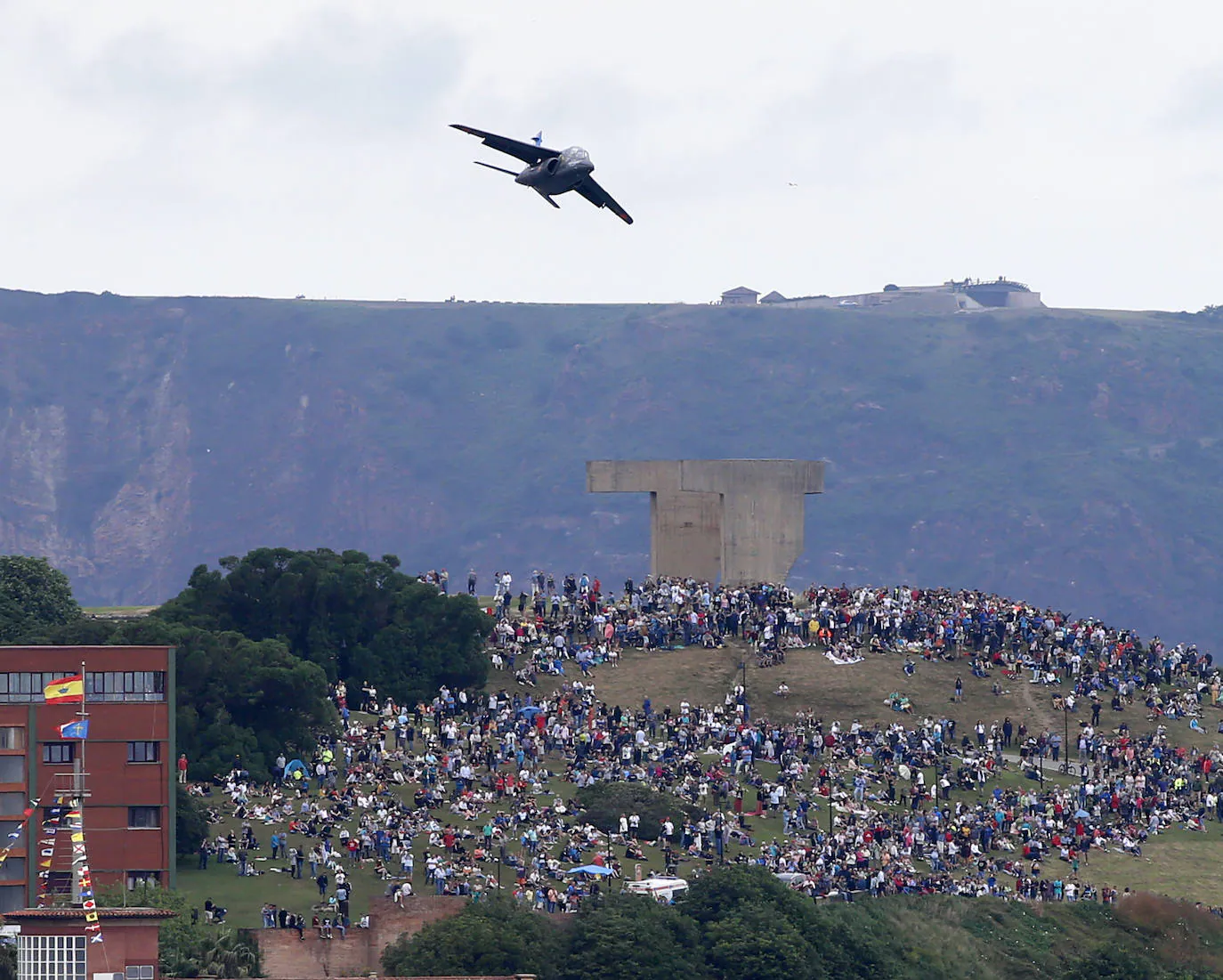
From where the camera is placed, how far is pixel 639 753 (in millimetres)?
94312

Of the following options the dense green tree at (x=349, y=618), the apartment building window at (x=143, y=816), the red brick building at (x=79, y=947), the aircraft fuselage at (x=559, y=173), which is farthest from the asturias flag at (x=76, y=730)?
the dense green tree at (x=349, y=618)

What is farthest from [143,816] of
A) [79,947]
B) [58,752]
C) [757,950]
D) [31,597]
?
[31,597]

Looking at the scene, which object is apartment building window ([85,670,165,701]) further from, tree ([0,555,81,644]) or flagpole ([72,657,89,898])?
tree ([0,555,81,644])

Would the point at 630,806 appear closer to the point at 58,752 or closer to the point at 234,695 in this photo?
the point at 234,695

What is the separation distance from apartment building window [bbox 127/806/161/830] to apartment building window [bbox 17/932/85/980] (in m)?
19.8

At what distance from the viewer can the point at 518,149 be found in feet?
234

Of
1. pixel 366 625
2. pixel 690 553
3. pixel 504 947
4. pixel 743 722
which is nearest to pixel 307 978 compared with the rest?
pixel 504 947

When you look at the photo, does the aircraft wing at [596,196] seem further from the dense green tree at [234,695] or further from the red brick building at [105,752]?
the dense green tree at [234,695]

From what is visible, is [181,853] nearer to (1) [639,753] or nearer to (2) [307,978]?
(2) [307,978]

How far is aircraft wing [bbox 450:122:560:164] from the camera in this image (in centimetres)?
6956

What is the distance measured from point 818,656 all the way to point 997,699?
27.5ft

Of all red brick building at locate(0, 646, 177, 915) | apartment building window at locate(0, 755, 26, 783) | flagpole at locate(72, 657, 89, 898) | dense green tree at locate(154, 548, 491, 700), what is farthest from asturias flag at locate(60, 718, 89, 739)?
dense green tree at locate(154, 548, 491, 700)

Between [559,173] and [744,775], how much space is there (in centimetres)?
A: 3151

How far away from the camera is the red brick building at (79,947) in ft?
200
